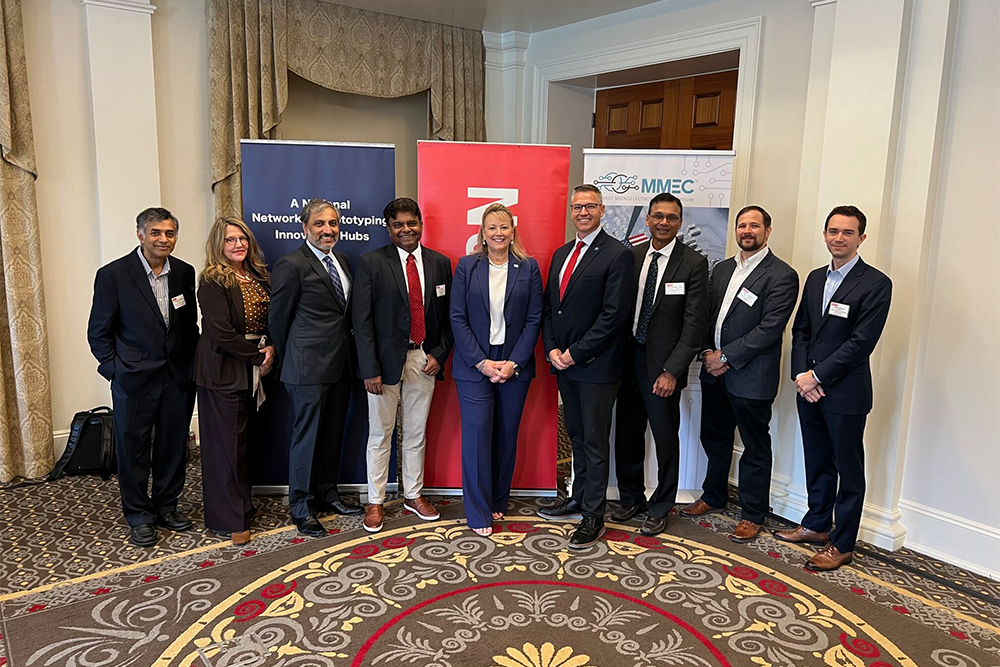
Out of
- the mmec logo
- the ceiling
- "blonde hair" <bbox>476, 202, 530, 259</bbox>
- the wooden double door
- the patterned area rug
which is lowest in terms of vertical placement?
the patterned area rug

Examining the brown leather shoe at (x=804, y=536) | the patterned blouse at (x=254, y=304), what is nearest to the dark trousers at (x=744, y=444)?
the brown leather shoe at (x=804, y=536)

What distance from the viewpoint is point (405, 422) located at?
385 centimetres

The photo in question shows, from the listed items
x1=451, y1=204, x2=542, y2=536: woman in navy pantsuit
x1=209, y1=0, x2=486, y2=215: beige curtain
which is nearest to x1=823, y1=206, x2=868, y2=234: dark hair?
x1=451, y1=204, x2=542, y2=536: woman in navy pantsuit

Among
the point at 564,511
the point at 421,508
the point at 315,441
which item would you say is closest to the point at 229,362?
the point at 315,441

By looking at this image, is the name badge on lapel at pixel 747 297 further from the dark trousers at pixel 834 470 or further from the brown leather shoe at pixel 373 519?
the brown leather shoe at pixel 373 519

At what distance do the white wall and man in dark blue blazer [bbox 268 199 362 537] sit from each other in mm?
2903

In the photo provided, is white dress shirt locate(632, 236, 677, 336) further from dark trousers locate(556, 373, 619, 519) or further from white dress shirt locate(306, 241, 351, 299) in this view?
white dress shirt locate(306, 241, 351, 299)

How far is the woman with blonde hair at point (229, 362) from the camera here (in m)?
3.37

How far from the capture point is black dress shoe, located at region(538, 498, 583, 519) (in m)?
3.87

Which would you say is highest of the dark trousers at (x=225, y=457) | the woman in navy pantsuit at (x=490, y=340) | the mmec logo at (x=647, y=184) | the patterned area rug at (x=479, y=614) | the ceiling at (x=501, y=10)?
the ceiling at (x=501, y=10)

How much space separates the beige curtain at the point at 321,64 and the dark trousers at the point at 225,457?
1.90 meters

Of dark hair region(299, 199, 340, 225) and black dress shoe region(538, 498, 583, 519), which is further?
black dress shoe region(538, 498, 583, 519)

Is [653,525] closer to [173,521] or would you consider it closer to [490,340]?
[490,340]

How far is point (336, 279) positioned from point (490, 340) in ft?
2.71
